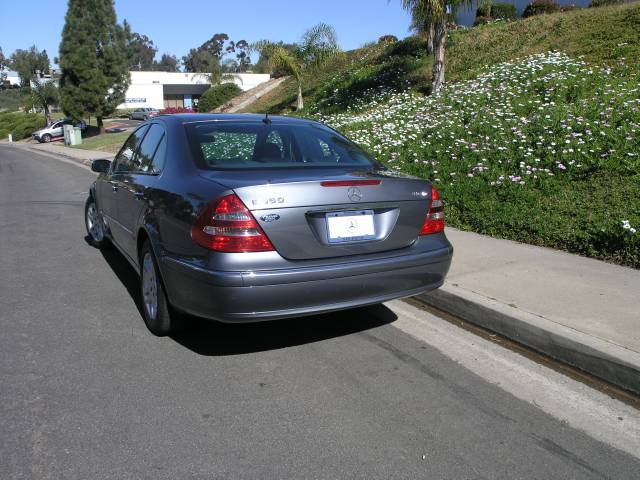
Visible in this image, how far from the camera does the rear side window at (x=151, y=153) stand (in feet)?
14.5

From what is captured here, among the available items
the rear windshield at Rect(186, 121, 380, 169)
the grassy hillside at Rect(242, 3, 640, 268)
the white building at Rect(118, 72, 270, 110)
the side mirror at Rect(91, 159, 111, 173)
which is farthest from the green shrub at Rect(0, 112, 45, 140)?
the rear windshield at Rect(186, 121, 380, 169)

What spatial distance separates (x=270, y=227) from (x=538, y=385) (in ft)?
6.03

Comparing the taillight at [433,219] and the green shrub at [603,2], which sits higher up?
the green shrub at [603,2]

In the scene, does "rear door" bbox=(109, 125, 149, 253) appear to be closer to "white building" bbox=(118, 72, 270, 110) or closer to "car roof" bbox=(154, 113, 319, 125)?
"car roof" bbox=(154, 113, 319, 125)

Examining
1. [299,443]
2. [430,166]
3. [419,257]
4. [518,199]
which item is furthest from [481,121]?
[299,443]

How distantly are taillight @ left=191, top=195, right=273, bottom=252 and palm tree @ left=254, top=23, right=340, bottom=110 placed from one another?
1918 centimetres

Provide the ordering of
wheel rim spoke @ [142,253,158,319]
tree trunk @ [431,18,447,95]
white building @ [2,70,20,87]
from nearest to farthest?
wheel rim spoke @ [142,253,158,319] → tree trunk @ [431,18,447,95] → white building @ [2,70,20,87]

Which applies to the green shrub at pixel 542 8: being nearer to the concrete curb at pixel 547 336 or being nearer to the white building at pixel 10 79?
the concrete curb at pixel 547 336

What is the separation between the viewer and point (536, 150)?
834 cm

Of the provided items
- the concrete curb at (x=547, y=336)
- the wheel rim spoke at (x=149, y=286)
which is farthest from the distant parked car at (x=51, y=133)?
the concrete curb at (x=547, y=336)

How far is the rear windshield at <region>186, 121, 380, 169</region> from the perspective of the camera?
13.2 feet

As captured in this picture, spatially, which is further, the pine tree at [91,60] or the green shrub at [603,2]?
the pine tree at [91,60]

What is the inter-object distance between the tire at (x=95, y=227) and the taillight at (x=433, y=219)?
12.3ft

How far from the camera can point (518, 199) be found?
7246mm
